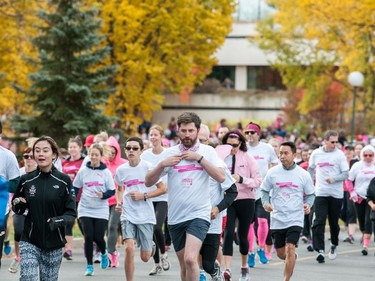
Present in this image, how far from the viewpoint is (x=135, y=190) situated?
14789 mm

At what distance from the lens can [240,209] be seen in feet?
51.3

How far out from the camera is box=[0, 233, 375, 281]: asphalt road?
15750 mm

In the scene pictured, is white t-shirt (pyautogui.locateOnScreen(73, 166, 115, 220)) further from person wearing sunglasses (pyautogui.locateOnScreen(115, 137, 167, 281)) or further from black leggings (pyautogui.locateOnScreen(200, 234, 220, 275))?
black leggings (pyautogui.locateOnScreen(200, 234, 220, 275))

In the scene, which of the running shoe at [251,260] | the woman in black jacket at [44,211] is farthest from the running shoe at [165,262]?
the woman in black jacket at [44,211]

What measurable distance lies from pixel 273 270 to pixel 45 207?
667cm

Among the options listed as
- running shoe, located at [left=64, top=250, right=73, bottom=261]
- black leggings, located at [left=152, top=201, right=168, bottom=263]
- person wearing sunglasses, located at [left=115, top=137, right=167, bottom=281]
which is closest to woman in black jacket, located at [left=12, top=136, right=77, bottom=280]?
person wearing sunglasses, located at [left=115, top=137, right=167, bottom=281]

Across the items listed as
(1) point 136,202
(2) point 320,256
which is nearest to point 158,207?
(1) point 136,202

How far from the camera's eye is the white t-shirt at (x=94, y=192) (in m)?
16.3

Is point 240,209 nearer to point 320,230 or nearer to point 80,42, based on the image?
point 320,230

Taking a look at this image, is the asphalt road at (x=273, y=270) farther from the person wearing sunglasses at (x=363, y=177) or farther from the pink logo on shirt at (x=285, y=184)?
the person wearing sunglasses at (x=363, y=177)

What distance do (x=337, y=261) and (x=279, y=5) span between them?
3389cm

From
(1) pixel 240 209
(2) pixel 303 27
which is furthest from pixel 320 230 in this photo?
(2) pixel 303 27

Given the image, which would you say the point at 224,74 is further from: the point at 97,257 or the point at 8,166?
the point at 8,166

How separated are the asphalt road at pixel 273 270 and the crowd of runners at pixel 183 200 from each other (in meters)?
0.20
